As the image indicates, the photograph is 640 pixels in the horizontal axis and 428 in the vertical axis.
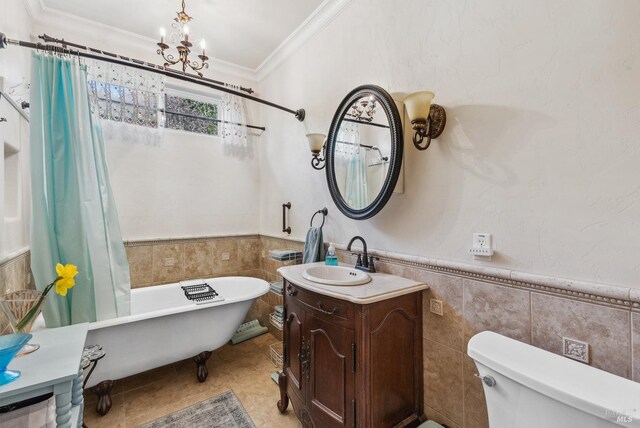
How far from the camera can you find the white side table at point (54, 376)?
0.96m

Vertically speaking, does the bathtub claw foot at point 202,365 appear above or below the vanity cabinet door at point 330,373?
below

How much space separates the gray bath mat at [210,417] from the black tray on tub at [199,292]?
0.81m

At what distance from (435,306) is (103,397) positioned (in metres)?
2.29

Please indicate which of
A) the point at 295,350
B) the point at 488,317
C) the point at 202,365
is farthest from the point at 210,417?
the point at 488,317

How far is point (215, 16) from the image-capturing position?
2.36m

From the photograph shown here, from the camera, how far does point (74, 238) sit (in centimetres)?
178

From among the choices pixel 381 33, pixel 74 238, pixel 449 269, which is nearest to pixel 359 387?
pixel 449 269

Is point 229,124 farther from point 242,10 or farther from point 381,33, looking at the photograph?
point 381,33

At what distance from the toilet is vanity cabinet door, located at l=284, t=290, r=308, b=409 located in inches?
36.2

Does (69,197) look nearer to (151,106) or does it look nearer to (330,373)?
(151,106)

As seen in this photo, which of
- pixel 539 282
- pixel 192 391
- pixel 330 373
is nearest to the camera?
pixel 539 282

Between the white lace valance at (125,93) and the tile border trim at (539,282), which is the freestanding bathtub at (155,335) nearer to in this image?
the tile border trim at (539,282)

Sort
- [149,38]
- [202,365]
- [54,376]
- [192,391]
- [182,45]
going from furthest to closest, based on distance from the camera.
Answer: [149,38] < [202,365] < [192,391] < [182,45] < [54,376]

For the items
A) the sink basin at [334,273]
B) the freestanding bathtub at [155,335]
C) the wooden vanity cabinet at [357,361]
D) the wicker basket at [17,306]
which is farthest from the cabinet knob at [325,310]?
the wicker basket at [17,306]
